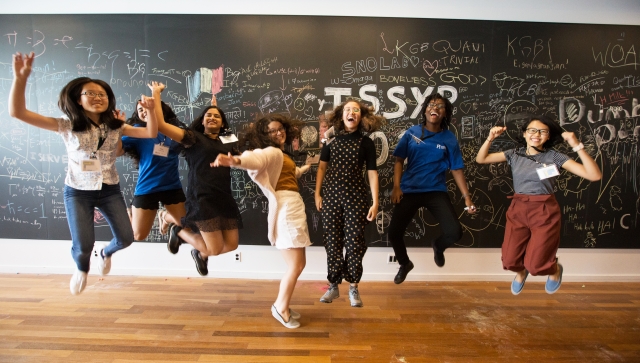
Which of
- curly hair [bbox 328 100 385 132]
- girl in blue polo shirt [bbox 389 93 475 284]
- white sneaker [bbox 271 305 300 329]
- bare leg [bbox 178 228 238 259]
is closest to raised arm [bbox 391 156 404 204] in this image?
girl in blue polo shirt [bbox 389 93 475 284]

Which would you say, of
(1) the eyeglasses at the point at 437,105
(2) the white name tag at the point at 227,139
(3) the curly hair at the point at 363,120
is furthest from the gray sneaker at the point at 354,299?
(1) the eyeglasses at the point at 437,105

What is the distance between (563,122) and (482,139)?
908 millimetres

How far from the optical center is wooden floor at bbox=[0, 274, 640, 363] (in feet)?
7.70

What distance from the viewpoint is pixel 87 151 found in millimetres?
2445

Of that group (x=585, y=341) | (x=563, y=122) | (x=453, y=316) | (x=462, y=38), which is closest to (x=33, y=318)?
(x=453, y=316)

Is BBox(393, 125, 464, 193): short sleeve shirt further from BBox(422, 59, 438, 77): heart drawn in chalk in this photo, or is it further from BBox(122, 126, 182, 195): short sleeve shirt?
BBox(122, 126, 182, 195): short sleeve shirt

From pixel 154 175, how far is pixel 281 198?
4.28 feet

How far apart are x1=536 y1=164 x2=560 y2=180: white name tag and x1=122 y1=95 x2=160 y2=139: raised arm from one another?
2947mm

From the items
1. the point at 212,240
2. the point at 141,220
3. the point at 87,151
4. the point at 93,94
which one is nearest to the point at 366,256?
the point at 212,240

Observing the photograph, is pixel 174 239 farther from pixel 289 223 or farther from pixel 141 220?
pixel 289 223

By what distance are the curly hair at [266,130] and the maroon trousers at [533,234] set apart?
195cm

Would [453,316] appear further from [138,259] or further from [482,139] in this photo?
[138,259]

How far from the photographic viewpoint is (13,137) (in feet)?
12.3

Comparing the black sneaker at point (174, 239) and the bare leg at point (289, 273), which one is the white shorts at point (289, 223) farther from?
the black sneaker at point (174, 239)
